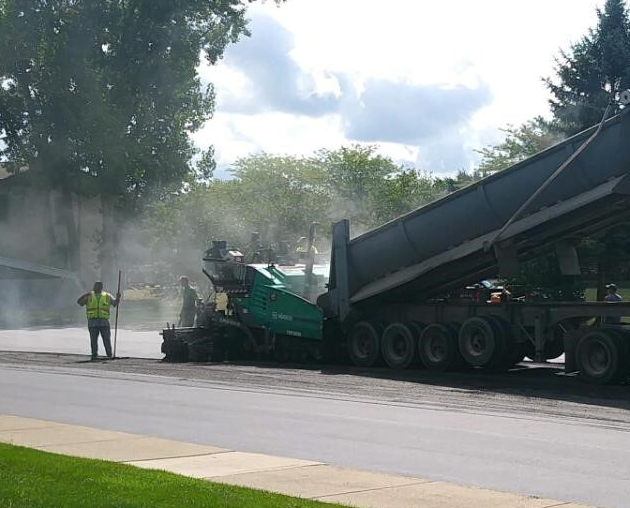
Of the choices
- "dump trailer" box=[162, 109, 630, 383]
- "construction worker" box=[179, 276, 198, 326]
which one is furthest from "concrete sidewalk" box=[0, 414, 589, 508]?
"construction worker" box=[179, 276, 198, 326]

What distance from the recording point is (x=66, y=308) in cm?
4978

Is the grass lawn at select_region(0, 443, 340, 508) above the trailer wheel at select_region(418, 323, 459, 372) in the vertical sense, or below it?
below

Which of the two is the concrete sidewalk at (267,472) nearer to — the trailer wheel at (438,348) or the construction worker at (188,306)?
the trailer wheel at (438,348)

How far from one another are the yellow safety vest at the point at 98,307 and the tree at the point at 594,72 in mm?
20836

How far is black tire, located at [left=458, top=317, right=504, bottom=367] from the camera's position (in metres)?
17.9

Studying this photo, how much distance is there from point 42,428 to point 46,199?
42659 mm

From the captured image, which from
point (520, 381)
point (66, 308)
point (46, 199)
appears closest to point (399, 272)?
point (520, 381)

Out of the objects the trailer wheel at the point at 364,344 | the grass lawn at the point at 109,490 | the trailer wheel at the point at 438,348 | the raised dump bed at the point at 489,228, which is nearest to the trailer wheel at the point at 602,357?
the raised dump bed at the point at 489,228

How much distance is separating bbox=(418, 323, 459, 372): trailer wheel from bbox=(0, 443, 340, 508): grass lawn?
997 cm

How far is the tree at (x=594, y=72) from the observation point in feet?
126

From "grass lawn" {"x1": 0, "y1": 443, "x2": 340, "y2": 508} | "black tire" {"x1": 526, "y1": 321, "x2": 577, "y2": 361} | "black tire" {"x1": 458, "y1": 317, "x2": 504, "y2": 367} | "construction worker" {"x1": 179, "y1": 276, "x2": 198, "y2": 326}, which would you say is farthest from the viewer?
"construction worker" {"x1": 179, "y1": 276, "x2": 198, "y2": 326}

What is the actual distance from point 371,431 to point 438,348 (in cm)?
700

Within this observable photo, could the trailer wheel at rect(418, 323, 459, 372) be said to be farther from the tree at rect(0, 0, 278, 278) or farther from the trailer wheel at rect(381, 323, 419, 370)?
the tree at rect(0, 0, 278, 278)

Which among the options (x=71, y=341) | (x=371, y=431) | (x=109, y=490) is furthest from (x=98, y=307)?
(x=109, y=490)
